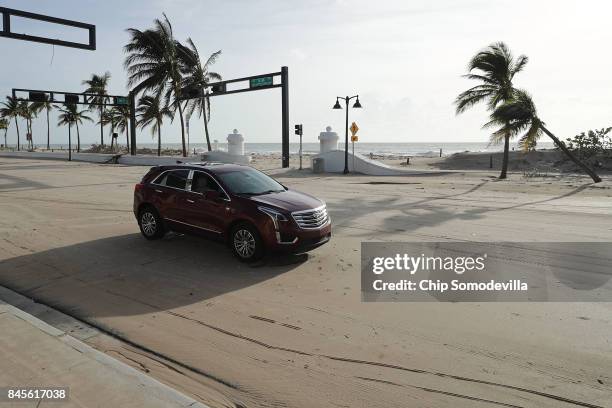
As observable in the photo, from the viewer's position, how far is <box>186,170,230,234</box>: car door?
24.0 feet

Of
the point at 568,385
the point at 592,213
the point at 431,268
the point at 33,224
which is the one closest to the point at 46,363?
the point at 568,385

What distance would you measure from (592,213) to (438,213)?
3954 mm

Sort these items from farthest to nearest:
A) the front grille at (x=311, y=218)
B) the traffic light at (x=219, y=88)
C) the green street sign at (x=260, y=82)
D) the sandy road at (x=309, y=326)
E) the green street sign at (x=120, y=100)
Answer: the green street sign at (x=120, y=100) → the traffic light at (x=219, y=88) → the green street sign at (x=260, y=82) → the front grille at (x=311, y=218) → the sandy road at (x=309, y=326)

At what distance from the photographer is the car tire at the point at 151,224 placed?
8512 millimetres

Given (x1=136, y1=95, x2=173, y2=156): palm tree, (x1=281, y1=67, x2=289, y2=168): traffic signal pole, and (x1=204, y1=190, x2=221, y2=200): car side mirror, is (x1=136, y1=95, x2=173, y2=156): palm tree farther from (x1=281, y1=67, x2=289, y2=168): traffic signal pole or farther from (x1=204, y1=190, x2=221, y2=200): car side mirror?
(x1=204, y1=190, x2=221, y2=200): car side mirror

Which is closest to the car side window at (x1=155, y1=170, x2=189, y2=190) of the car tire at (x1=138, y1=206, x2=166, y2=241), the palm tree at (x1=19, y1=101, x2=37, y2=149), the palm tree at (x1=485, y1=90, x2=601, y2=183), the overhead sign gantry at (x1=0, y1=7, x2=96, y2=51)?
the car tire at (x1=138, y1=206, x2=166, y2=241)

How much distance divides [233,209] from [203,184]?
101 centimetres

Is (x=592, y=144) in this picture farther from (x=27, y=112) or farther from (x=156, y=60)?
(x=27, y=112)

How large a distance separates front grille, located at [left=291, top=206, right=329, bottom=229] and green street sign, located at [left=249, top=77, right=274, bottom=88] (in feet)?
82.5

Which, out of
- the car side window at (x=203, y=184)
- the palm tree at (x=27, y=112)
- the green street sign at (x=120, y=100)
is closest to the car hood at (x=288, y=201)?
the car side window at (x=203, y=184)

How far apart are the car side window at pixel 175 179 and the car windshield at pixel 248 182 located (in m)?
0.79

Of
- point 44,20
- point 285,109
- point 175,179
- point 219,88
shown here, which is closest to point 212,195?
point 175,179

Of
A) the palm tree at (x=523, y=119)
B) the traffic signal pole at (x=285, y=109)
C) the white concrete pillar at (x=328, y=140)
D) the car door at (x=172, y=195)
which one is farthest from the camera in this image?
the white concrete pillar at (x=328, y=140)

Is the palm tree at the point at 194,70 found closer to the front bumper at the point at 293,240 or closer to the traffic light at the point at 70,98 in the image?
the traffic light at the point at 70,98
